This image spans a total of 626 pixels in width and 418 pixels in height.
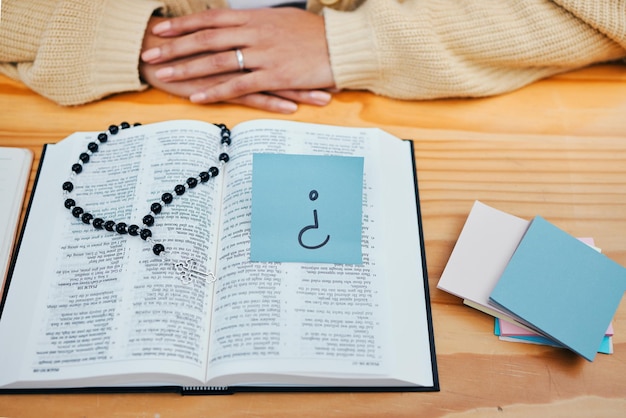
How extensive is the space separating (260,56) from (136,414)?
0.51 meters

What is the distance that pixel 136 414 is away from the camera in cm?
53

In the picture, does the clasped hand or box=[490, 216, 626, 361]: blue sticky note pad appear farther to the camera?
the clasped hand

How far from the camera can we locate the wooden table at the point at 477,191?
1.77 feet

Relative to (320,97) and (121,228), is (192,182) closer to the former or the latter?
(121,228)

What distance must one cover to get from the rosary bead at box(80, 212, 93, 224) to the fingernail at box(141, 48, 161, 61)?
0.27 metres

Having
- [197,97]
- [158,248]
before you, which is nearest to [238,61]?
[197,97]

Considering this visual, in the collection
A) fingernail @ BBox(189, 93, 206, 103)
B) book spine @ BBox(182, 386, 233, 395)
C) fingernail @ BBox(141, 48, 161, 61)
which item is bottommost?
book spine @ BBox(182, 386, 233, 395)

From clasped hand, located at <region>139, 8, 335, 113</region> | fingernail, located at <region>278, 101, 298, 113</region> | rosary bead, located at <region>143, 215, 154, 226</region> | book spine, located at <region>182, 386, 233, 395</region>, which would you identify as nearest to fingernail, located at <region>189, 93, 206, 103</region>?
clasped hand, located at <region>139, 8, 335, 113</region>

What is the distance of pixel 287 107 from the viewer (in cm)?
75

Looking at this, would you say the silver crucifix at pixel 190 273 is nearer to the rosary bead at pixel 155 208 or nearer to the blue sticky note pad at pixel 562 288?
the rosary bead at pixel 155 208

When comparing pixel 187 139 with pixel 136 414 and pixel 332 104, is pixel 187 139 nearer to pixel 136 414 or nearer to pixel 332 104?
pixel 332 104

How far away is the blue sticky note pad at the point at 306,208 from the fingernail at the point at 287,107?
13 centimetres

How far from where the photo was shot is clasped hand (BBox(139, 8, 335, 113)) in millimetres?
A: 746

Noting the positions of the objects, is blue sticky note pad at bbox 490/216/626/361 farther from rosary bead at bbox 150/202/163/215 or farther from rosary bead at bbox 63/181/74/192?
rosary bead at bbox 63/181/74/192
